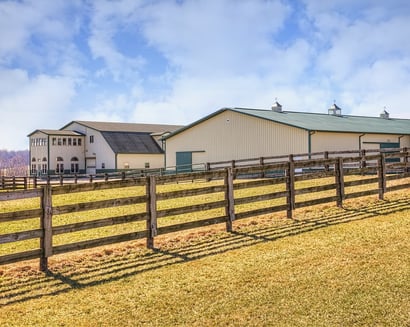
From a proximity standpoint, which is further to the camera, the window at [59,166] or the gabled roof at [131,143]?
the window at [59,166]

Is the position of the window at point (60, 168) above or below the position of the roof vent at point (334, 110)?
below

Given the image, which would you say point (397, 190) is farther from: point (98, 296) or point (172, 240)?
point (98, 296)

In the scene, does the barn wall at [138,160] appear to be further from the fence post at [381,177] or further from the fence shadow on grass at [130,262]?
the fence shadow on grass at [130,262]

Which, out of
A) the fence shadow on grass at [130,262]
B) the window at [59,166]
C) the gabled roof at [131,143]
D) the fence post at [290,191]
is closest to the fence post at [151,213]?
the fence shadow on grass at [130,262]

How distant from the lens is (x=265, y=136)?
29.3m

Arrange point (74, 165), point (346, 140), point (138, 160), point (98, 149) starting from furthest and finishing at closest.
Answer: point (74, 165), point (98, 149), point (138, 160), point (346, 140)

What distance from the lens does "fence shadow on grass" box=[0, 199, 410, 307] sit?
6.09m

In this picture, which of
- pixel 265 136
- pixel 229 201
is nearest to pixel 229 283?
pixel 229 201

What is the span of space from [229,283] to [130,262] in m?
1.96

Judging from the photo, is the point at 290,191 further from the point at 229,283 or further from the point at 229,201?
the point at 229,283

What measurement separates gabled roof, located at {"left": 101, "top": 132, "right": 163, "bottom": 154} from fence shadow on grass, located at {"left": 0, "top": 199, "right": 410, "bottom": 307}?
41.1m

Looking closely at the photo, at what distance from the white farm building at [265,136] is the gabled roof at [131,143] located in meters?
14.2

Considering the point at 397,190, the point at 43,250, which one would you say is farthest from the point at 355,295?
the point at 397,190

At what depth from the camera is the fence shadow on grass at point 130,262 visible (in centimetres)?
609
